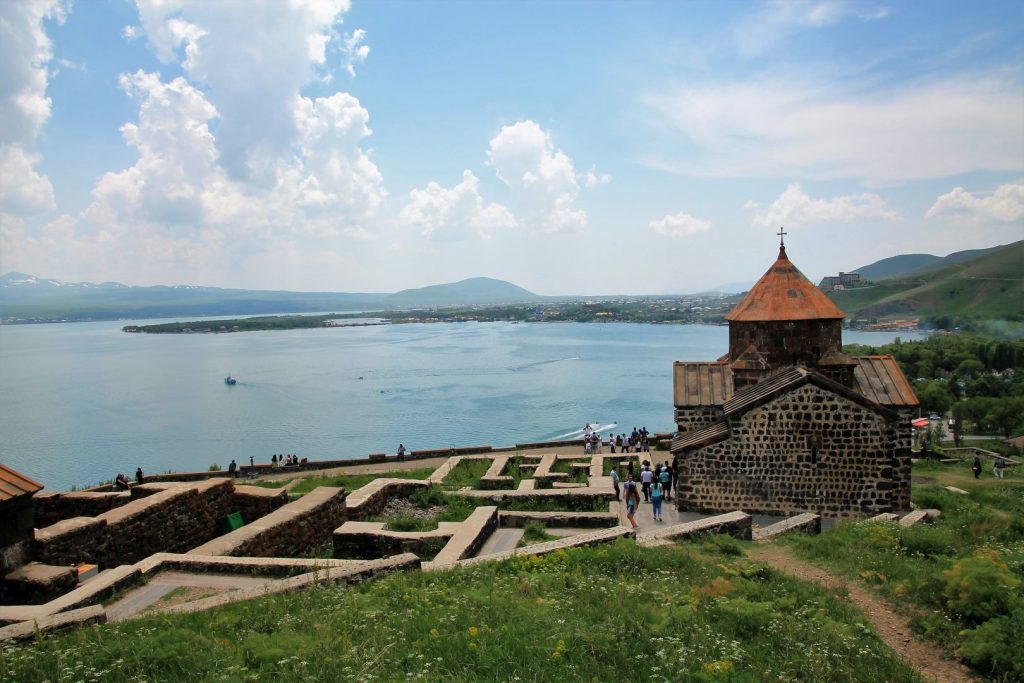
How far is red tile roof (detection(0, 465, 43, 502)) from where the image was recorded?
7.09 metres

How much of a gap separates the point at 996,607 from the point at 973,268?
511 ft

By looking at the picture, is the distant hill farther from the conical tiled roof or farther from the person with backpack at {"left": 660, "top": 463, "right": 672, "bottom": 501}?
the person with backpack at {"left": 660, "top": 463, "right": 672, "bottom": 501}

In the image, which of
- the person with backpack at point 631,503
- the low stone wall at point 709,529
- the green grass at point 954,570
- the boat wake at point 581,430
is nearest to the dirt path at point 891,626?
the green grass at point 954,570

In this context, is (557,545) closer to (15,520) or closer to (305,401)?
(15,520)

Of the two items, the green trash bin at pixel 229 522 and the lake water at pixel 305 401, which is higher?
the green trash bin at pixel 229 522

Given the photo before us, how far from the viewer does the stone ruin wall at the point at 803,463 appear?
11078 mm

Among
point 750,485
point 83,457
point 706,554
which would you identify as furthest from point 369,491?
point 83,457

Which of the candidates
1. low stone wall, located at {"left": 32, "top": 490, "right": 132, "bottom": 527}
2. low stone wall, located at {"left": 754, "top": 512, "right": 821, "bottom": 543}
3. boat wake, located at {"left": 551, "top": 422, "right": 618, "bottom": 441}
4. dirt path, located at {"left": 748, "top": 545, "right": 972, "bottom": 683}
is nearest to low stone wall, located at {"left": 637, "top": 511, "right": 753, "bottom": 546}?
low stone wall, located at {"left": 754, "top": 512, "right": 821, "bottom": 543}

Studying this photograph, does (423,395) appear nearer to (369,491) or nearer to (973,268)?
(369,491)

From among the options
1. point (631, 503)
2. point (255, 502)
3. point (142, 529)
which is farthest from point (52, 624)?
point (631, 503)

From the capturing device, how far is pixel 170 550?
30.5 ft

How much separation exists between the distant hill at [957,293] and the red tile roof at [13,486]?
404ft

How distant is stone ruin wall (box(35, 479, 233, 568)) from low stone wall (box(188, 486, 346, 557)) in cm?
64

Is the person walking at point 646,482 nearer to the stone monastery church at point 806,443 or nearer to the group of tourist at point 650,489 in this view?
the group of tourist at point 650,489
